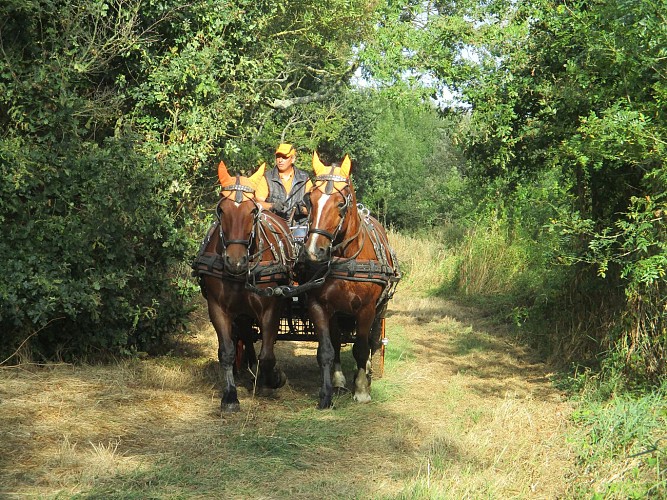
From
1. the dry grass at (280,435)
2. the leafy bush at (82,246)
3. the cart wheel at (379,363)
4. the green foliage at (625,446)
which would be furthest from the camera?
the cart wheel at (379,363)

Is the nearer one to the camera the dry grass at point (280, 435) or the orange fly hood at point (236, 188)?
the dry grass at point (280, 435)

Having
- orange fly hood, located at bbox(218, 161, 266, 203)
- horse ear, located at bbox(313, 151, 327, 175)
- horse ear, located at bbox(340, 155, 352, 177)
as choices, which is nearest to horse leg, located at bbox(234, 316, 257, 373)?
orange fly hood, located at bbox(218, 161, 266, 203)

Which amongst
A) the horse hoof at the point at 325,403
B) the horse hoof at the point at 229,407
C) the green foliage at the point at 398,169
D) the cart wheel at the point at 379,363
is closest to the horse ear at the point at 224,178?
the horse hoof at the point at 229,407

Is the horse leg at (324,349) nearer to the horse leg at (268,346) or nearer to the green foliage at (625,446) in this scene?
the horse leg at (268,346)

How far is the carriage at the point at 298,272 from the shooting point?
25.1 feet

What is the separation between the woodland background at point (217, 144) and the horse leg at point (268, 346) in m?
1.74

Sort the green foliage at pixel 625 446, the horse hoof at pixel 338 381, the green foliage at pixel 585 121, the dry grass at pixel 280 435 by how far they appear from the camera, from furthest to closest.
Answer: the horse hoof at pixel 338 381 → the green foliage at pixel 585 121 → the dry grass at pixel 280 435 → the green foliage at pixel 625 446

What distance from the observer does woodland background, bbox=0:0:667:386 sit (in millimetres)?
7703

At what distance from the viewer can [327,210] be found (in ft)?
24.8

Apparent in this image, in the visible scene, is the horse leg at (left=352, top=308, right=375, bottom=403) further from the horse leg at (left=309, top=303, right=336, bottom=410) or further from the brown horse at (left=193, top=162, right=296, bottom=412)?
the brown horse at (left=193, top=162, right=296, bottom=412)

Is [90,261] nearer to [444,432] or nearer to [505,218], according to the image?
[444,432]

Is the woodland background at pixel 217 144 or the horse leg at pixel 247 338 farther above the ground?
the woodland background at pixel 217 144

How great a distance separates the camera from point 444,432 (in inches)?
277

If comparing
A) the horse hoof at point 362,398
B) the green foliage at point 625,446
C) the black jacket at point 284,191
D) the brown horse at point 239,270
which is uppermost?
the black jacket at point 284,191
